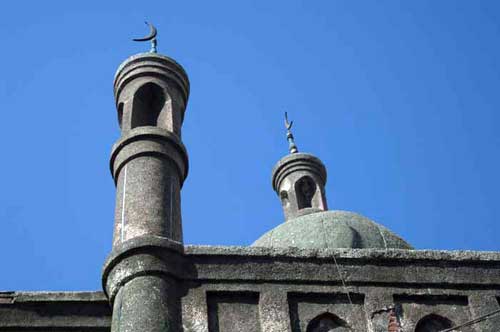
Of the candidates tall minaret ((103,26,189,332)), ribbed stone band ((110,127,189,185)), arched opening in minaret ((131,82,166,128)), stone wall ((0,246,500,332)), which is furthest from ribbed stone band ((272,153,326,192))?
stone wall ((0,246,500,332))

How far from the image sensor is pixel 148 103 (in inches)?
427

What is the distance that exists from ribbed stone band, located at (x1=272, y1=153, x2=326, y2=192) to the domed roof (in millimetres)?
4525

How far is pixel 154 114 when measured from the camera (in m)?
10.7

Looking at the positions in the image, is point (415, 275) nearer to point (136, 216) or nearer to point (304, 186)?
point (136, 216)

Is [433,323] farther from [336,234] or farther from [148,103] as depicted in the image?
[336,234]

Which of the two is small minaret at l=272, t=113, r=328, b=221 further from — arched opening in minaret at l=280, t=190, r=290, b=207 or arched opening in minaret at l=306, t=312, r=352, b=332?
arched opening in minaret at l=306, t=312, r=352, b=332

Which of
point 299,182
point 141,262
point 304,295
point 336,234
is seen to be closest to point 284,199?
point 299,182

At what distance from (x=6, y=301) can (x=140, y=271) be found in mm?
1199

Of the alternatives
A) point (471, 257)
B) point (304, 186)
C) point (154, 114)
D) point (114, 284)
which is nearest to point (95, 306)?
point (114, 284)

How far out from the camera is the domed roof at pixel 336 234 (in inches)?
523

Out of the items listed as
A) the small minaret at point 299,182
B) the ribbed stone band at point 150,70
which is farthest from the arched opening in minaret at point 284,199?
the ribbed stone band at point 150,70

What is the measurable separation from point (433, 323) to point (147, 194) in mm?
2828

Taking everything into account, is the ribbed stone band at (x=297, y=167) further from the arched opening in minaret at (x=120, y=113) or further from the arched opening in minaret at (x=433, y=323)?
the arched opening in minaret at (x=433, y=323)

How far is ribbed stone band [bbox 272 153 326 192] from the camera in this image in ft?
62.7
